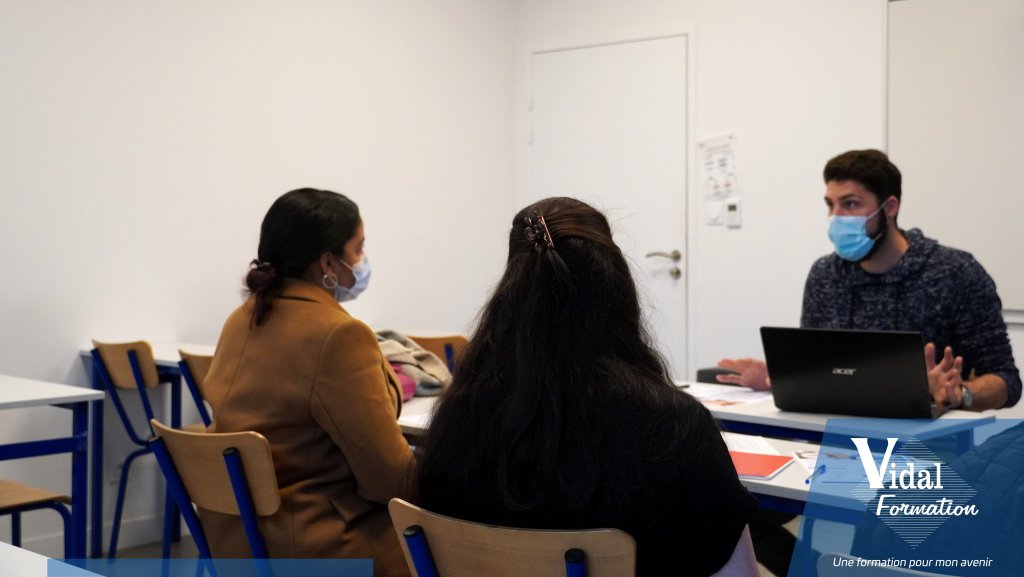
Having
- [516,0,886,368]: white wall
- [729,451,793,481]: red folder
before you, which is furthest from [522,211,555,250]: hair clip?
[516,0,886,368]: white wall

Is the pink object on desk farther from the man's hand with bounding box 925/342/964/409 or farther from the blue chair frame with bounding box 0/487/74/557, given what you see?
the man's hand with bounding box 925/342/964/409

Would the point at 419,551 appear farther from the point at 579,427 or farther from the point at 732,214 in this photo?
the point at 732,214

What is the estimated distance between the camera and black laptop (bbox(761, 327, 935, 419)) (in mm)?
2084

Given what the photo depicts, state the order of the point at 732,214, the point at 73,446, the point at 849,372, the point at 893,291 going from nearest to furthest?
the point at 849,372 < the point at 73,446 < the point at 893,291 < the point at 732,214

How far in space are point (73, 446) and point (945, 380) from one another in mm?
2123

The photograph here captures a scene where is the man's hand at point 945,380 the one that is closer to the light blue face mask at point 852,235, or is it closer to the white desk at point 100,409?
the light blue face mask at point 852,235

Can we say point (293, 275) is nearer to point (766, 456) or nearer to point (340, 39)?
point (766, 456)

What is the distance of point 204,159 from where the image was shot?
154 inches

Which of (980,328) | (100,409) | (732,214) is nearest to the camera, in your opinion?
(980,328)

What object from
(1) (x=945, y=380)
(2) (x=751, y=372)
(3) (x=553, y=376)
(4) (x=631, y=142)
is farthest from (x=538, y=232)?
(4) (x=631, y=142)

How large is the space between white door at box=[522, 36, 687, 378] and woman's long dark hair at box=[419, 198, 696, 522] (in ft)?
11.2

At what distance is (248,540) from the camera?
76.0 inches

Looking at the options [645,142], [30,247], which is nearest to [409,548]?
[30,247]

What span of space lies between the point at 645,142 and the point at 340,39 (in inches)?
63.8
